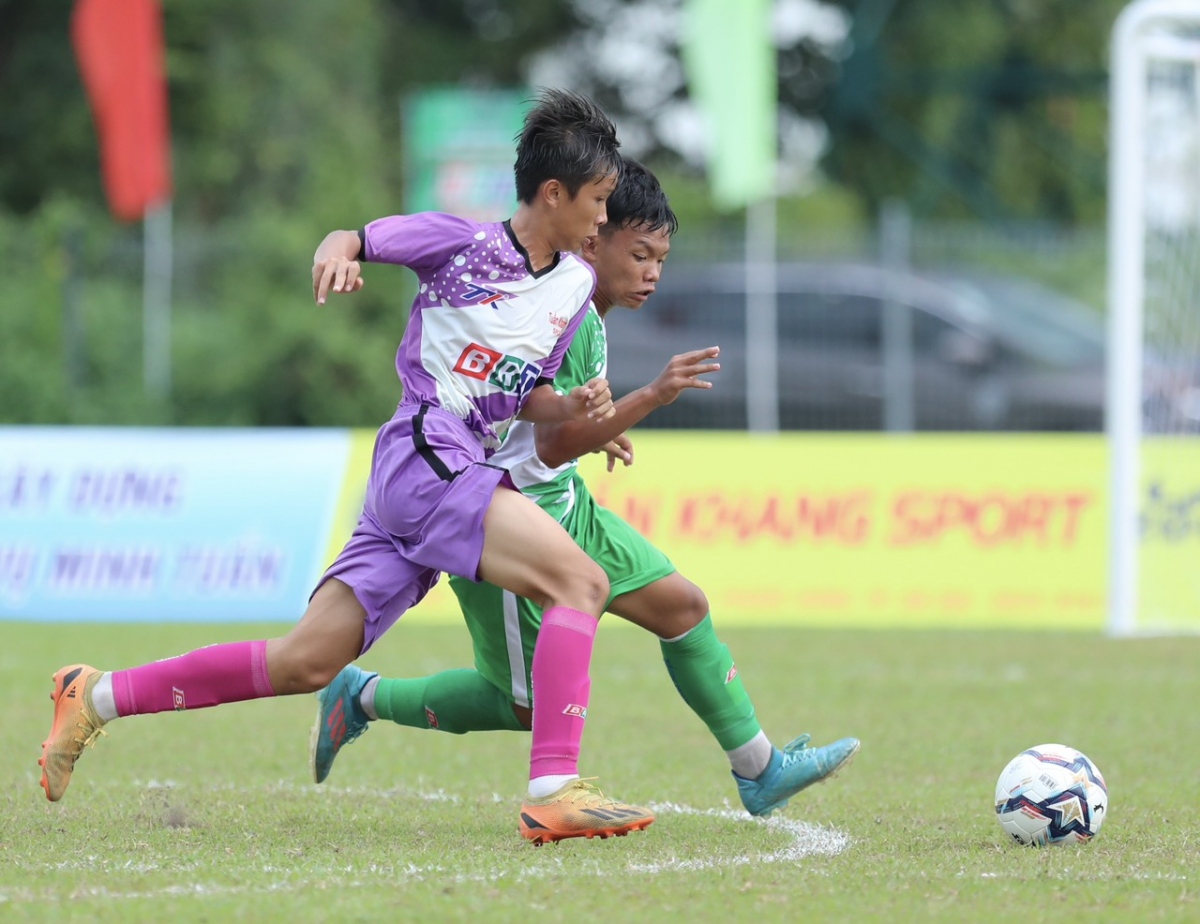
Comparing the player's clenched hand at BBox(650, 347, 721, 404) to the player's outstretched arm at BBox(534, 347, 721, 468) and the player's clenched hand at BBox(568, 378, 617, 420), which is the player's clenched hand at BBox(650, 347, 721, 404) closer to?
the player's outstretched arm at BBox(534, 347, 721, 468)

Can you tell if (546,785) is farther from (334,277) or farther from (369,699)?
(334,277)

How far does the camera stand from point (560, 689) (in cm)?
462

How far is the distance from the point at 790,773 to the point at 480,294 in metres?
1.65

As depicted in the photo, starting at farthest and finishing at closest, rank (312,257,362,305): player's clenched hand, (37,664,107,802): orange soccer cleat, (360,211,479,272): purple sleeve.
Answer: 1. (37,664,107,802): orange soccer cleat
2. (360,211,479,272): purple sleeve
3. (312,257,362,305): player's clenched hand

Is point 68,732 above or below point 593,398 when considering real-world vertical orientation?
below

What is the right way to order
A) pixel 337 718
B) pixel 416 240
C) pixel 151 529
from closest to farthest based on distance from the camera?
pixel 416 240, pixel 337 718, pixel 151 529

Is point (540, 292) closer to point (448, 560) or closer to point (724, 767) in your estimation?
point (448, 560)

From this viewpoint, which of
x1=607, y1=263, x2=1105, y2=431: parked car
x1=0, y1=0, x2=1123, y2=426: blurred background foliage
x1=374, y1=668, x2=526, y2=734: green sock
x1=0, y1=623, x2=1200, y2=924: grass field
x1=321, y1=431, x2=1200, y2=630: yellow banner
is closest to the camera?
x1=0, y1=623, x2=1200, y2=924: grass field

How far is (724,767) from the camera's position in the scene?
6328mm

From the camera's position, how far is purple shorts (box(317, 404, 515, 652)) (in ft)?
15.0

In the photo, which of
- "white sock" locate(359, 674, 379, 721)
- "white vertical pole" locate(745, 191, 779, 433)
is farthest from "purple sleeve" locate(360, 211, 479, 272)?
"white vertical pole" locate(745, 191, 779, 433)

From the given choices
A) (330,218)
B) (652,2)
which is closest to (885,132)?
(652,2)

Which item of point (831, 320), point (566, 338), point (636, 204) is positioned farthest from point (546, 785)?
point (831, 320)

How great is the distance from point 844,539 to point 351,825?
6.97 meters
